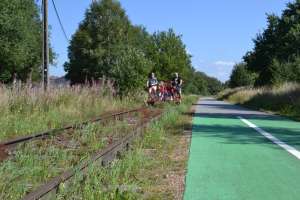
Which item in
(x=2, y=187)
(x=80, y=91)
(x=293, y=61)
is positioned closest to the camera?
(x=2, y=187)

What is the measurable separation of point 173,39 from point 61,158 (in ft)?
183

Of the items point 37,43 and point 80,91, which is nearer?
point 80,91

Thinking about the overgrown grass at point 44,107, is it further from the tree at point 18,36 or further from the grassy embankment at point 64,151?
the tree at point 18,36

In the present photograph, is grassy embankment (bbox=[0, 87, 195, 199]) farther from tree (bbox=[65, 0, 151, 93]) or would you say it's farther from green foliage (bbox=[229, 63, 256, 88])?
green foliage (bbox=[229, 63, 256, 88])

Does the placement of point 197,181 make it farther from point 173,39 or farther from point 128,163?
point 173,39

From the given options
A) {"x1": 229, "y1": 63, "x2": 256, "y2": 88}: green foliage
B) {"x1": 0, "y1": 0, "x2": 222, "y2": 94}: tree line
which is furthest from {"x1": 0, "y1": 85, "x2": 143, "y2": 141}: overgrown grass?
{"x1": 229, "y1": 63, "x2": 256, "y2": 88}: green foliage

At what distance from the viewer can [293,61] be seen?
47.0 meters

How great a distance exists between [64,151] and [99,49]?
78810mm

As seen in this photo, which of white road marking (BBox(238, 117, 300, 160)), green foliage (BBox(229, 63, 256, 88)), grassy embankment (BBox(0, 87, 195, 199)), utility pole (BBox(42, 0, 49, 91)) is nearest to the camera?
grassy embankment (BBox(0, 87, 195, 199))

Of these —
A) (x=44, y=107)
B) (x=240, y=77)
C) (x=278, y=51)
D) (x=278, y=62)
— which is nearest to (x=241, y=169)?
(x=44, y=107)

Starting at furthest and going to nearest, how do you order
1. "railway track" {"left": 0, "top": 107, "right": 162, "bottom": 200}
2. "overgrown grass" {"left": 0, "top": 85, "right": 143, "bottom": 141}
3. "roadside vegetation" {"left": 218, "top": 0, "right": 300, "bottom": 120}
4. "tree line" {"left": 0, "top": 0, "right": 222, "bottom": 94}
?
1. "roadside vegetation" {"left": 218, "top": 0, "right": 300, "bottom": 120}
2. "tree line" {"left": 0, "top": 0, "right": 222, "bottom": 94}
3. "overgrown grass" {"left": 0, "top": 85, "right": 143, "bottom": 141}
4. "railway track" {"left": 0, "top": 107, "right": 162, "bottom": 200}

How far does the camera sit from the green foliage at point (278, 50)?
47.4 metres

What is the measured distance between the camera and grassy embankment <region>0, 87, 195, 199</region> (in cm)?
721

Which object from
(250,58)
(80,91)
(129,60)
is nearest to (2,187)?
(80,91)
